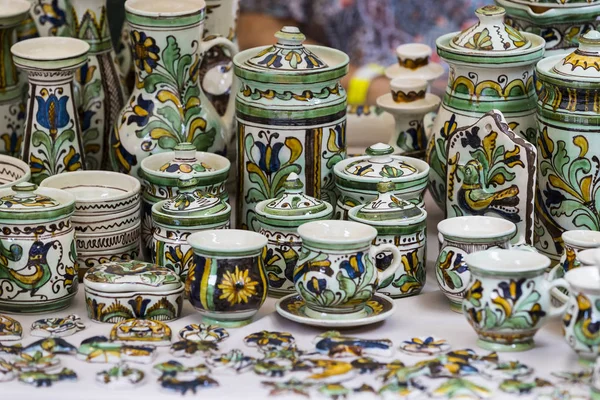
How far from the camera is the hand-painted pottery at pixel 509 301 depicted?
150 cm

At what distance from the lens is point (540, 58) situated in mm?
1824

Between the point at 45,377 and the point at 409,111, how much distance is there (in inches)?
32.8

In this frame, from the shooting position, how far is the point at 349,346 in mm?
1526

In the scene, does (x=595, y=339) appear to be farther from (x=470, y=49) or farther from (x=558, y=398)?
(x=470, y=49)

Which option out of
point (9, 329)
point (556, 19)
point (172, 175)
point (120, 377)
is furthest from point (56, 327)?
point (556, 19)

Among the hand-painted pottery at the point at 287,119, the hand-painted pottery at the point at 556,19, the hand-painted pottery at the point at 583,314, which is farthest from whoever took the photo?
the hand-painted pottery at the point at 556,19

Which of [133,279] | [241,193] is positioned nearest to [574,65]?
[241,193]

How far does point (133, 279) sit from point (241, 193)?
30 cm

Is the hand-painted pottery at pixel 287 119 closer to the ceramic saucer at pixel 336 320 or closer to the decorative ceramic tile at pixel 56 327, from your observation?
the ceramic saucer at pixel 336 320

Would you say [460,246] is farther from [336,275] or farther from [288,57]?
[288,57]

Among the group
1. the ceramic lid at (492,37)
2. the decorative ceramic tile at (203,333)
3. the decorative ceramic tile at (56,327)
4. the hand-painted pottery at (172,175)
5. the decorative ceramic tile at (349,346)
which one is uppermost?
the ceramic lid at (492,37)

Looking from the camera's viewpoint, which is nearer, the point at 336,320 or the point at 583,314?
the point at 583,314

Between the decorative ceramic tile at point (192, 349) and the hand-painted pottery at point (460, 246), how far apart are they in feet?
1.03

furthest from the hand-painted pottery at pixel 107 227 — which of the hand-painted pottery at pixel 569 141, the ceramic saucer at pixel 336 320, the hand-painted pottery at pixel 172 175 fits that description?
the hand-painted pottery at pixel 569 141
